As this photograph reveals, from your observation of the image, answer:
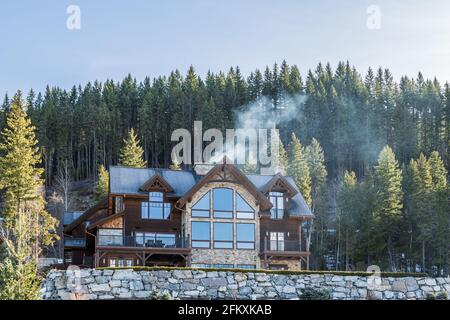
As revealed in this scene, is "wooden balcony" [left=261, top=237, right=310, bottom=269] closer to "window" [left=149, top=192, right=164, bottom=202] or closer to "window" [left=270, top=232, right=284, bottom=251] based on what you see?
"window" [left=270, top=232, right=284, bottom=251]

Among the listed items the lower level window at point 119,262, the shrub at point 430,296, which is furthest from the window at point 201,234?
the shrub at point 430,296

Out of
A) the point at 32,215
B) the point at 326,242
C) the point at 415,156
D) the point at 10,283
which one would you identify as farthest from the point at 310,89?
the point at 10,283

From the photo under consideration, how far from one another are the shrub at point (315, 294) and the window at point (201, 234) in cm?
989

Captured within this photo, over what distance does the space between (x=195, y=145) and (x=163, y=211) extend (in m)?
40.7

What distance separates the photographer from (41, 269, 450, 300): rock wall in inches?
1254

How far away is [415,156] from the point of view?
285 ft

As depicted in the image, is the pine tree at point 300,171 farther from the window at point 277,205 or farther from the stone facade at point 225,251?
the stone facade at point 225,251

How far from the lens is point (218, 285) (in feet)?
111

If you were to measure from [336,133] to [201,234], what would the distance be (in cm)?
5146

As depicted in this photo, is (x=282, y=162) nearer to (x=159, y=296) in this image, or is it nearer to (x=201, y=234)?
(x=201, y=234)

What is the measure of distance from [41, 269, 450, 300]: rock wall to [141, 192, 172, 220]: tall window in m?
10.8

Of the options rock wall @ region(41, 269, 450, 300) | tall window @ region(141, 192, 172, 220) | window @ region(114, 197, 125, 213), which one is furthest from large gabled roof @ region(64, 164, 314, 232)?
rock wall @ region(41, 269, 450, 300)

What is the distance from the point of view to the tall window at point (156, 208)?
4416 centimetres
